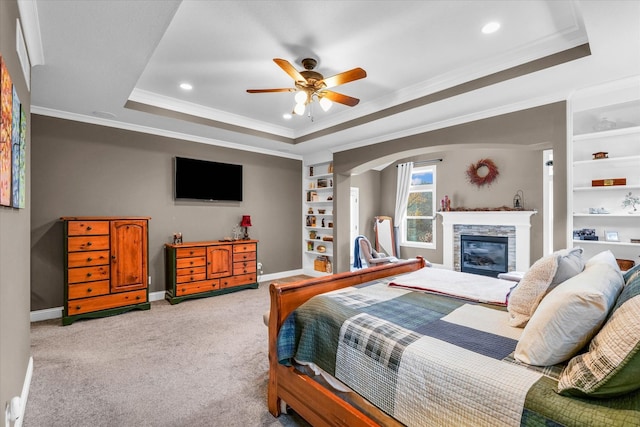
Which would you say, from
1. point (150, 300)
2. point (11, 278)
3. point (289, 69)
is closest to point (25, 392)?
point (11, 278)

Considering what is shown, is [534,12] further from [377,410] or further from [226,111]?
[226,111]

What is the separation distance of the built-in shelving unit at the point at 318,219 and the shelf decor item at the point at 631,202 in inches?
156

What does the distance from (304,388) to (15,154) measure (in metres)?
2.04

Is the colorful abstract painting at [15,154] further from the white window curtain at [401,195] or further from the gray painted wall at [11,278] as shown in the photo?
the white window curtain at [401,195]

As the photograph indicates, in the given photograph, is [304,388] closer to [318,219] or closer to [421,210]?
[318,219]

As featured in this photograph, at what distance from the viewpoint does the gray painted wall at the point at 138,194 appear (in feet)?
11.9

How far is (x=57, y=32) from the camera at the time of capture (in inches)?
82.4

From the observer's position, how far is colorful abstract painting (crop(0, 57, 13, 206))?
1.28 meters

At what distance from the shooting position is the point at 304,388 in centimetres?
172

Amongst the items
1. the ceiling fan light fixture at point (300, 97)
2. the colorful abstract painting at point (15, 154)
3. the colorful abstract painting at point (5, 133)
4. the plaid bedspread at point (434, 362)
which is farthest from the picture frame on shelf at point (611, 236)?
the colorful abstract painting at point (15, 154)

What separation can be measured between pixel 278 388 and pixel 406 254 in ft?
18.9

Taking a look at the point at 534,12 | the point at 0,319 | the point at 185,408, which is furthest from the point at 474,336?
the point at 534,12

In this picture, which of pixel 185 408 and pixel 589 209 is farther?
pixel 589 209

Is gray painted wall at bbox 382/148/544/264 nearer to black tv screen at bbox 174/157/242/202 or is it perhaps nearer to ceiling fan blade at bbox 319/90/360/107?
ceiling fan blade at bbox 319/90/360/107
